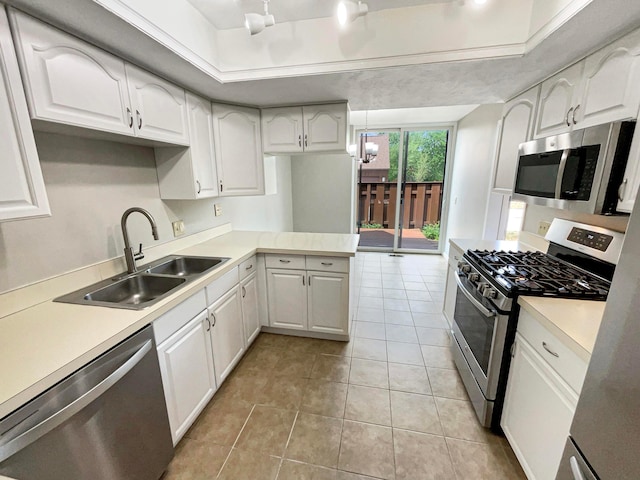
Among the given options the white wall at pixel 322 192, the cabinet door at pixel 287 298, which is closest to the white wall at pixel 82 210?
the cabinet door at pixel 287 298

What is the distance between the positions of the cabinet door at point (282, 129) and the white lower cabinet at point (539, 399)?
2.15 metres

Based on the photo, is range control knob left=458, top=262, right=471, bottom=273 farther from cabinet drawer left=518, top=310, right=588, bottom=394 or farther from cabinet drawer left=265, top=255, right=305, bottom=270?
cabinet drawer left=265, top=255, right=305, bottom=270

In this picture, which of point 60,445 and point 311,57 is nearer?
point 60,445

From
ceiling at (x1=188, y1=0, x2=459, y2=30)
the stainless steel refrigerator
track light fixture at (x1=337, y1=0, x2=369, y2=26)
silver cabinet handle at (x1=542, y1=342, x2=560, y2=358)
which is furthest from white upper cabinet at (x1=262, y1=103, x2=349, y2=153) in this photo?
the stainless steel refrigerator

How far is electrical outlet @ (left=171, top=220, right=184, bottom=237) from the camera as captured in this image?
2170 mm

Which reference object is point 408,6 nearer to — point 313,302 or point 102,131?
point 102,131

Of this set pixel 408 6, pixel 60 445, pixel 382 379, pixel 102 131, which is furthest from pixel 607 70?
pixel 60 445

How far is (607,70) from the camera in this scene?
4.33 ft

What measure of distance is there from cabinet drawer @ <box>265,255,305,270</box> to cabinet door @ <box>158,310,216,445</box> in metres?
0.81

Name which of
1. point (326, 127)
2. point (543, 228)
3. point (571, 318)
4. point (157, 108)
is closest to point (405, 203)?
point (543, 228)

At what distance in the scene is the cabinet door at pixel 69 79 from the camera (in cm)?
103

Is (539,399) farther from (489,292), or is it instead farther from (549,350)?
(489,292)

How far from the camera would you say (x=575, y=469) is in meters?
0.80

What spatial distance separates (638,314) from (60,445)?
5.61 ft
